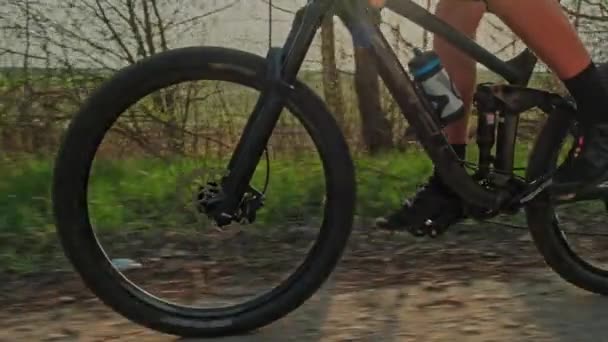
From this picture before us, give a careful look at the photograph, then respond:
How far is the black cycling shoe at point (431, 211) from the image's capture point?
11.4 ft

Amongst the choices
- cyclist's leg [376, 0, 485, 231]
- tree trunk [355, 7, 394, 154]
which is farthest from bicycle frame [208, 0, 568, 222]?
tree trunk [355, 7, 394, 154]

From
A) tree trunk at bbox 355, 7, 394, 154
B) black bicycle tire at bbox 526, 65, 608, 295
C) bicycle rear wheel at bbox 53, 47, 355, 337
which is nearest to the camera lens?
bicycle rear wheel at bbox 53, 47, 355, 337

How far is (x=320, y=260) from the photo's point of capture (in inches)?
126

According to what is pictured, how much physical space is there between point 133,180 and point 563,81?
2.67m

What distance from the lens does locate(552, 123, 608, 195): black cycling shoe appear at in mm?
3387

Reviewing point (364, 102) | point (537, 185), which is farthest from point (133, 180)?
point (364, 102)

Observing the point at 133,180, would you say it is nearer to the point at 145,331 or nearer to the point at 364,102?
the point at 145,331

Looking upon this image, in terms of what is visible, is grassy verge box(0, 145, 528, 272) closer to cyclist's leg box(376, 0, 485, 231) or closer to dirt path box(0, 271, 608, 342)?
cyclist's leg box(376, 0, 485, 231)

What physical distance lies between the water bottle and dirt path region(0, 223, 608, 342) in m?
0.72

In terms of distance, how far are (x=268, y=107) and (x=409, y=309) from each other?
3.15 feet

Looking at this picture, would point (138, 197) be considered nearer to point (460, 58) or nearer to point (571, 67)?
point (460, 58)

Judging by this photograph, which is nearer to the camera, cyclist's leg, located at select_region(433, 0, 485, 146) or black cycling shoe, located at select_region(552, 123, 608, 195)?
black cycling shoe, located at select_region(552, 123, 608, 195)

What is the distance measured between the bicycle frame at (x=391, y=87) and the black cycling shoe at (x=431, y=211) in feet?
0.31

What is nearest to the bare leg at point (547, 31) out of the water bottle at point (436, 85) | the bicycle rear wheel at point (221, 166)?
the water bottle at point (436, 85)
